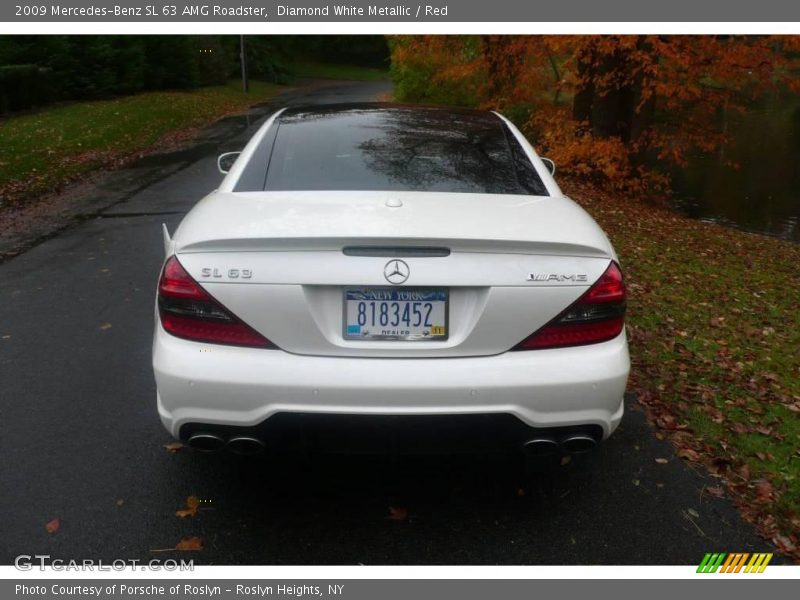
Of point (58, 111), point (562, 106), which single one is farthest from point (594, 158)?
point (58, 111)

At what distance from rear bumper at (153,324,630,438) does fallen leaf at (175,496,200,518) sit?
1.95ft

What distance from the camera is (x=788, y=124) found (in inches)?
1224

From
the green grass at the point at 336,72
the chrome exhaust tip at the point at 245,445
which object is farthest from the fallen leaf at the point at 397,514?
the green grass at the point at 336,72

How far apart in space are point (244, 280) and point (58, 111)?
22104 mm

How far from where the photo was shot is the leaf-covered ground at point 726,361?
3840 mm

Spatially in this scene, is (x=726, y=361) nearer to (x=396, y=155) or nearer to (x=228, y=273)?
(x=396, y=155)

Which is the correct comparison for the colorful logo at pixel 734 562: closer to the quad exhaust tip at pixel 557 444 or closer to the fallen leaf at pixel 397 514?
the quad exhaust tip at pixel 557 444

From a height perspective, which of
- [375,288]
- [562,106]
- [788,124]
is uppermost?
[375,288]

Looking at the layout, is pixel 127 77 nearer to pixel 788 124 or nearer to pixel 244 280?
pixel 788 124

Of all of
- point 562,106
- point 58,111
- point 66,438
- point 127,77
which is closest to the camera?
point 66,438

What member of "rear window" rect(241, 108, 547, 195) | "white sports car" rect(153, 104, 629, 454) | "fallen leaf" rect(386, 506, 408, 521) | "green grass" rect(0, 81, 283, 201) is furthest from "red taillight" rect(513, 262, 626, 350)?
"green grass" rect(0, 81, 283, 201)

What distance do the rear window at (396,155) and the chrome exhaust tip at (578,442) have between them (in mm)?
1268

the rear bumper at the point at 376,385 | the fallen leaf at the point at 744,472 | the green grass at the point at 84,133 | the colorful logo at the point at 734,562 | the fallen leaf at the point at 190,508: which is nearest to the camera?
the rear bumper at the point at 376,385

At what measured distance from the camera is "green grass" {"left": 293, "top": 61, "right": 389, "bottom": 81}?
6350 cm
